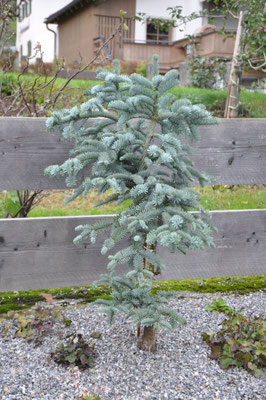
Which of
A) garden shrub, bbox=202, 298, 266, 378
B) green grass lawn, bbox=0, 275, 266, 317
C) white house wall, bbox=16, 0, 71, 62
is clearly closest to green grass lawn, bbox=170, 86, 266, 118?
green grass lawn, bbox=0, 275, 266, 317

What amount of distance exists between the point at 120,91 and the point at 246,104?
7978 millimetres

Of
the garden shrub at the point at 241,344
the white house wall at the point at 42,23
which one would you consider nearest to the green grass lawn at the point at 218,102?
the garden shrub at the point at 241,344

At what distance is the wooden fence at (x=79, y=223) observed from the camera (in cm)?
293

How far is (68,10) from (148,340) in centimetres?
2286

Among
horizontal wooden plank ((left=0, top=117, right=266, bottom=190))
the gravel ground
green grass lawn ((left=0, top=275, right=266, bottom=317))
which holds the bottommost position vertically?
green grass lawn ((left=0, top=275, right=266, bottom=317))

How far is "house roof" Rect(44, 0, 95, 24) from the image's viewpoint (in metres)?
20.8

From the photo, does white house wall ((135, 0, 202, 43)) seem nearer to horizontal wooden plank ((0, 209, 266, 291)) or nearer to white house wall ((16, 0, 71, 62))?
white house wall ((16, 0, 71, 62))

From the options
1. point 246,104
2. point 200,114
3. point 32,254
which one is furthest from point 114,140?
point 246,104

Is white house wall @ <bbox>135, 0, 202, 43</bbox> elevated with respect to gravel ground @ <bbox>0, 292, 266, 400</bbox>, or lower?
elevated

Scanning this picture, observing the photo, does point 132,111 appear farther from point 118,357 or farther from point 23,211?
point 23,211

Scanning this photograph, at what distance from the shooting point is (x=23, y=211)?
12.7ft

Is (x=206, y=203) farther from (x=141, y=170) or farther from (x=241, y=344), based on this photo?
(x=141, y=170)

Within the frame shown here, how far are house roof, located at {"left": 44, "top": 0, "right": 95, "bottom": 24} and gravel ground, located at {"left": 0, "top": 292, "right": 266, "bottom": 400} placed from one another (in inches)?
765

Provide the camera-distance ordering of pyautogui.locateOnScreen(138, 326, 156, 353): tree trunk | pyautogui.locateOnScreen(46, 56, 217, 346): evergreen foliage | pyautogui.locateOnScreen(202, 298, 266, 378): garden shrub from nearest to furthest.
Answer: pyautogui.locateOnScreen(46, 56, 217, 346): evergreen foliage, pyautogui.locateOnScreen(202, 298, 266, 378): garden shrub, pyautogui.locateOnScreen(138, 326, 156, 353): tree trunk
